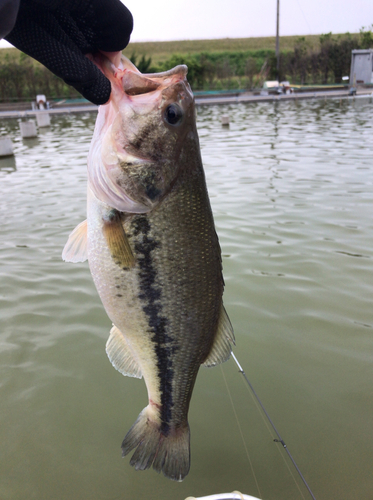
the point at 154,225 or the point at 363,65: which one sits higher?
the point at 363,65

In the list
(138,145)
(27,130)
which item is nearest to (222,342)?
(138,145)

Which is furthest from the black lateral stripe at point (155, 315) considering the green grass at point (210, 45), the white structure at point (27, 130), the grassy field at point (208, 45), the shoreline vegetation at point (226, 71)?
the green grass at point (210, 45)

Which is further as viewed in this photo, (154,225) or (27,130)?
(27,130)

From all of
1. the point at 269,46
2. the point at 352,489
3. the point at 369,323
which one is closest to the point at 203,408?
the point at 352,489

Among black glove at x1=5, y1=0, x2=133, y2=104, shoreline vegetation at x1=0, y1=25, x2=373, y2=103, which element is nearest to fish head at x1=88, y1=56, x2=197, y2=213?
black glove at x1=5, y1=0, x2=133, y2=104

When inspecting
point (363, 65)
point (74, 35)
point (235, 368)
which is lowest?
point (235, 368)

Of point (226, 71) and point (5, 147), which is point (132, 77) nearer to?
point (5, 147)

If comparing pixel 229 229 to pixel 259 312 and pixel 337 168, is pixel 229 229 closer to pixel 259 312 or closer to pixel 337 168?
pixel 259 312
